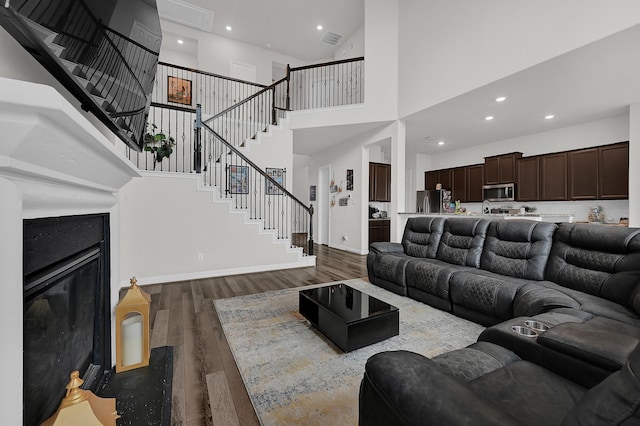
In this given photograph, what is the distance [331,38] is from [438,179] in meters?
5.14

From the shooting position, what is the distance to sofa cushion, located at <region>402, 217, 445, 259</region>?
11.7 feet

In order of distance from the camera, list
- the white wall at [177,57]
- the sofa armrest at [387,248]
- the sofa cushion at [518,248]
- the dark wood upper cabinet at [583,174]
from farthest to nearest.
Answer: the white wall at [177,57]
the dark wood upper cabinet at [583,174]
the sofa armrest at [387,248]
the sofa cushion at [518,248]

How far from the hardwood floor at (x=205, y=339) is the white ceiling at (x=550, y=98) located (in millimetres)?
3387

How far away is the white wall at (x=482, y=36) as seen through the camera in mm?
2795

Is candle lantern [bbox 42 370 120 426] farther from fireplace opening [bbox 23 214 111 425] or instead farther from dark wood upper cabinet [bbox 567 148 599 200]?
dark wood upper cabinet [bbox 567 148 599 200]

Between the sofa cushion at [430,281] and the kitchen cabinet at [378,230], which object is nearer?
the sofa cushion at [430,281]

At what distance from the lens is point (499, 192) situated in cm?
645

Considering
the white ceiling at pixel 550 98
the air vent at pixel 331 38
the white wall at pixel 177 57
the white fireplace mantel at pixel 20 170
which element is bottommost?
the white fireplace mantel at pixel 20 170

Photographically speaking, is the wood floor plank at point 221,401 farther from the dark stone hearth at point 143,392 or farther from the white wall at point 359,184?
the white wall at point 359,184

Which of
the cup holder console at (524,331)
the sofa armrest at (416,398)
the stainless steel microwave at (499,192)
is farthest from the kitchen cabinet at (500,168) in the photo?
the sofa armrest at (416,398)

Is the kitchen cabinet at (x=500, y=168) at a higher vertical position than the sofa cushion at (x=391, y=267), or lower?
higher

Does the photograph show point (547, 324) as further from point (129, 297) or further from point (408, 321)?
point (129, 297)

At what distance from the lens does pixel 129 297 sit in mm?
1659

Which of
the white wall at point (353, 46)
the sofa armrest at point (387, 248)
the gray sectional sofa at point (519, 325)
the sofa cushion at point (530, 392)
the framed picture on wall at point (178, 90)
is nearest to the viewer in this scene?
the gray sectional sofa at point (519, 325)
